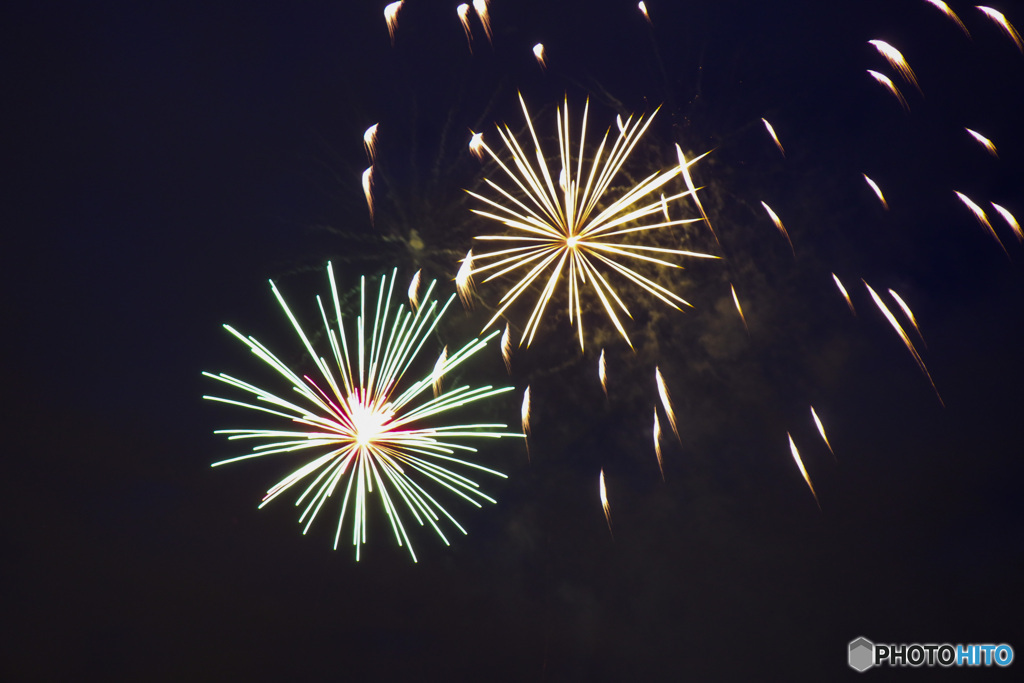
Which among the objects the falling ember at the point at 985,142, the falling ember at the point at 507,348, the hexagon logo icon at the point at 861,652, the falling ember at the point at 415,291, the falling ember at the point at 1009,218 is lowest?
the hexagon logo icon at the point at 861,652

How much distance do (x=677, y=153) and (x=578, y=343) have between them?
5333mm

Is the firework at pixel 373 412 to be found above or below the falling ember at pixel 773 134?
below

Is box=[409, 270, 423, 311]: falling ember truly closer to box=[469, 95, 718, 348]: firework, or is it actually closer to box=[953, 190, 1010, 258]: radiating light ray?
box=[469, 95, 718, 348]: firework

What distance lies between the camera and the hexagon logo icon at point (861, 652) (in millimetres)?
17906

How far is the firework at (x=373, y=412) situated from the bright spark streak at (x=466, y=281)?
1.19 feet

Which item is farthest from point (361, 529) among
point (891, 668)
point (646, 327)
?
point (891, 668)

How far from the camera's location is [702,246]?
48.8 ft

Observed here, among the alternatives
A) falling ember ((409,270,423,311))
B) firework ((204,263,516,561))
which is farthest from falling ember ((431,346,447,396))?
falling ember ((409,270,423,311))

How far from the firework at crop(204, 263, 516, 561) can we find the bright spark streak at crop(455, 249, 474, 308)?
0.36 metres

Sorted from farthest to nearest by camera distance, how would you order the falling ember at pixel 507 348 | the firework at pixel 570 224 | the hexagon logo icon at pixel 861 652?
1. the hexagon logo icon at pixel 861 652
2. the falling ember at pixel 507 348
3. the firework at pixel 570 224

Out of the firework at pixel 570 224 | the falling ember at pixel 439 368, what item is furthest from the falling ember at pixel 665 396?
the falling ember at pixel 439 368

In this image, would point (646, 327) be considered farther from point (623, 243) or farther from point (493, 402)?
point (493, 402)

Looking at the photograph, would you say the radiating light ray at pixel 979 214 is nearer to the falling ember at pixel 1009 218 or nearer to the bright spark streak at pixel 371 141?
the falling ember at pixel 1009 218

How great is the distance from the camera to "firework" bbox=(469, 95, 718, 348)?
41.5 feet
